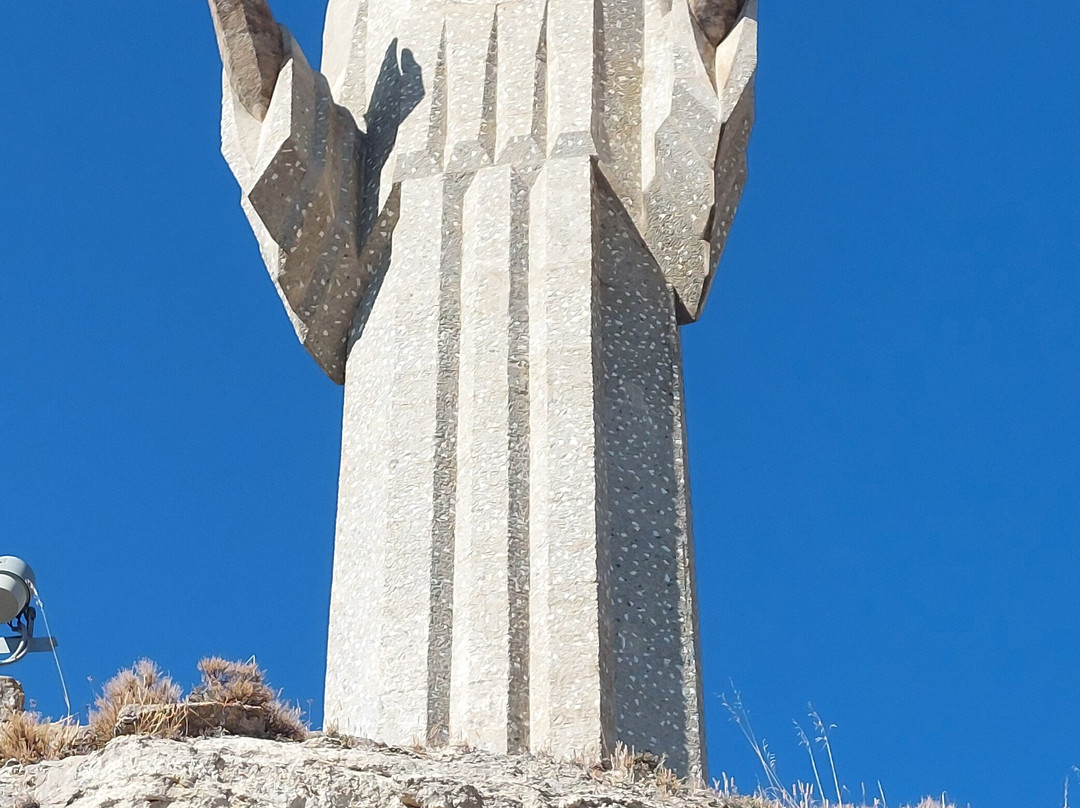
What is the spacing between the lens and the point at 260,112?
1263 cm

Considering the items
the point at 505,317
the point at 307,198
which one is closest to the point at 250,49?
the point at 307,198

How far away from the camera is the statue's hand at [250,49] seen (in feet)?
41.2

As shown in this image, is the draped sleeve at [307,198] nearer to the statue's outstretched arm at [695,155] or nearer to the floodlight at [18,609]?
the statue's outstretched arm at [695,155]

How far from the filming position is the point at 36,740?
7.94 meters

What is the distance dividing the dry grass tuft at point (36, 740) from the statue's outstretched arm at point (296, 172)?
480 centimetres

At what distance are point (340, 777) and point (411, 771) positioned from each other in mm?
336

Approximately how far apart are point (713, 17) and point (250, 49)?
9.23 feet

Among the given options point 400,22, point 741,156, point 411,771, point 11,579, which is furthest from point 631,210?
point 411,771

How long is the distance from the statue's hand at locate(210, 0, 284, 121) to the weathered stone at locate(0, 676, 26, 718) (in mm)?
4835

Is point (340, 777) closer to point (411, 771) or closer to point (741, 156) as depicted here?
point (411, 771)

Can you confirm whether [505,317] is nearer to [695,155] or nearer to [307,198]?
[307,198]

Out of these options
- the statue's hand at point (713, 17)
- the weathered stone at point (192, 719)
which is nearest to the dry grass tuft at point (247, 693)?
the weathered stone at point (192, 719)

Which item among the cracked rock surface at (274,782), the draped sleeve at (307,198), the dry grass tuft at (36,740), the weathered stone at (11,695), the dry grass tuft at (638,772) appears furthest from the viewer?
the draped sleeve at (307,198)

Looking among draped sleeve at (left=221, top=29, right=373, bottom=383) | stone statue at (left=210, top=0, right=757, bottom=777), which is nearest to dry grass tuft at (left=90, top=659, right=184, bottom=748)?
stone statue at (left=210, top=0, right=757, bottom=777)
